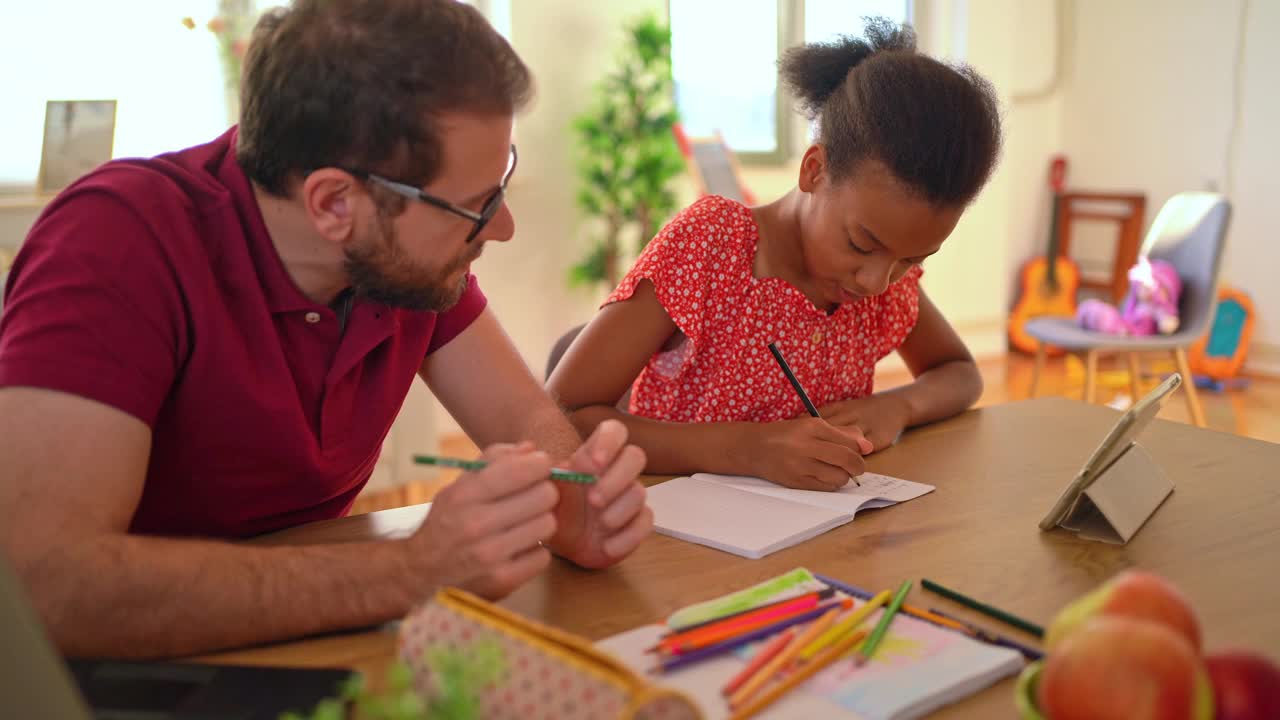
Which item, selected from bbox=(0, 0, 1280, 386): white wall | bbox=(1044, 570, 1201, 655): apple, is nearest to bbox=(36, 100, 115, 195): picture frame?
bbox=(0, 0, 1280, 386): white wall

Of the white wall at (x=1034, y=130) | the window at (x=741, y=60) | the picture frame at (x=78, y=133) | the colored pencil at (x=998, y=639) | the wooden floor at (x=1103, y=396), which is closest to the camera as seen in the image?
the colored pencil at (x=998, y=639)

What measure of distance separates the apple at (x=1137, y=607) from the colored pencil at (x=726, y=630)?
266mm

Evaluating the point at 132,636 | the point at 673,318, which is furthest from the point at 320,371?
the point at 673,318

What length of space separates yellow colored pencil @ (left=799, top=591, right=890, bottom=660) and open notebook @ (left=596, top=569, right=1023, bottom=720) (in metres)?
0.01

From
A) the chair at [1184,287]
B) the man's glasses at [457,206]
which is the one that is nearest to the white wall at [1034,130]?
the chair at [1184,287]

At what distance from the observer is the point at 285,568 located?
88cm

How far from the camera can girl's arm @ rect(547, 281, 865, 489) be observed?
1.28 m

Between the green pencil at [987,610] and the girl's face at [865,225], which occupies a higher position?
the girl's face at [865,225]

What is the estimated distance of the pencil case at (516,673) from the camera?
543 millimetres

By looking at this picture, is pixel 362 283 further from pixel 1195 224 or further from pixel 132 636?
pixel 1195 224

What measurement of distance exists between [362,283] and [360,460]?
26cm

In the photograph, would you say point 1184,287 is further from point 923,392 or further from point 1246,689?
point 1246,689

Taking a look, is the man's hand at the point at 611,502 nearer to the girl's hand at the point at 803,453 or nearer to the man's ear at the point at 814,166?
the girl's hand at the point at 803,453

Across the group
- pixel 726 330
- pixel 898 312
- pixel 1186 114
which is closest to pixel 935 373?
pixel 898 312
